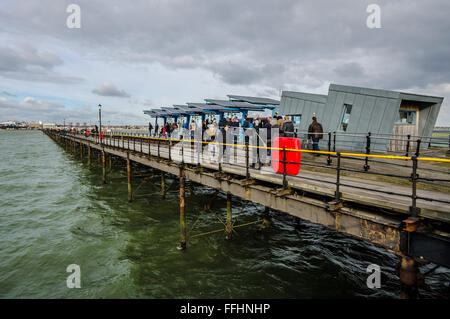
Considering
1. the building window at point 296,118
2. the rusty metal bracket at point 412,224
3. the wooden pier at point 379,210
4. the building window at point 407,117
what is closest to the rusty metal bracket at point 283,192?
the wooden pier at point 379,210

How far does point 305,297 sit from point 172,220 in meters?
8.37

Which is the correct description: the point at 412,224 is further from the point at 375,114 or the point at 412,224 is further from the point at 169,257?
the point at 375,114

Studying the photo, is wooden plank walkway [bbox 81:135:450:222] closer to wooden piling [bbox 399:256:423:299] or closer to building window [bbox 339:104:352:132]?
wooden piling [bbox 399:256:423:299]

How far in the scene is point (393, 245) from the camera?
15.6ft

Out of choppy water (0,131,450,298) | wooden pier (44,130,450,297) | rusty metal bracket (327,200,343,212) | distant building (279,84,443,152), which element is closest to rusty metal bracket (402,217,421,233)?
wooden pier (44,130,450,297)

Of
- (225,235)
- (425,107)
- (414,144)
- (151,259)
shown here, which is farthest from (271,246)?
(425,107)

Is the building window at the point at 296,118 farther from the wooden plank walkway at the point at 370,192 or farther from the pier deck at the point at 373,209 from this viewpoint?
the pier deck at the point at 373,209

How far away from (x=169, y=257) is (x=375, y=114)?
13.2 meters

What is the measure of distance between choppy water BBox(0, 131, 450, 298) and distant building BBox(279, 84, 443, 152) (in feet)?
20.2

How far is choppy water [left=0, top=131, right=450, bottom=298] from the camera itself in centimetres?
827

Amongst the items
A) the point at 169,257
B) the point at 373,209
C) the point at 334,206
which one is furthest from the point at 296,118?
the point at 373,209
